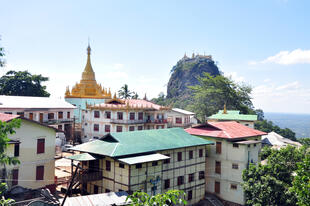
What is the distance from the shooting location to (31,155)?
2519 centimetres

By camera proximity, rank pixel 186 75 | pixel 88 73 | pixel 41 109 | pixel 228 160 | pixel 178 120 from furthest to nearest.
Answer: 1. pixel 186 75
2. pixel 88 73
3. pixel 178 120
4. pixel 41 109
5. pixel 228 160

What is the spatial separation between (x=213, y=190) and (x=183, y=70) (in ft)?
361

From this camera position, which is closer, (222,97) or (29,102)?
(29,102)

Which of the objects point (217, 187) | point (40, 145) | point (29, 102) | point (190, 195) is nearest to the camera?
point (40, 145)

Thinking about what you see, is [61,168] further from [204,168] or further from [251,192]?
[251,192]

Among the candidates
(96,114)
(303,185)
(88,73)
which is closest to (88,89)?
(88,73)

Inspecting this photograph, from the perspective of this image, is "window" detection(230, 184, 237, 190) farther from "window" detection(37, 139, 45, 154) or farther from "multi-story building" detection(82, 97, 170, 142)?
"multi-story building" detection(82, 97, 170, 142)

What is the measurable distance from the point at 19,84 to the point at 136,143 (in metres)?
48.2

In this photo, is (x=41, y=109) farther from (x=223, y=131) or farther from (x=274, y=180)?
(x=274, y=180)

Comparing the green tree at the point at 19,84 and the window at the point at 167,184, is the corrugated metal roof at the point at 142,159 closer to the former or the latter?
the window at the point at 167,184

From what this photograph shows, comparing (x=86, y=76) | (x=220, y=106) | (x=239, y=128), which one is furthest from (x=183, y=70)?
(x=239, y=128)

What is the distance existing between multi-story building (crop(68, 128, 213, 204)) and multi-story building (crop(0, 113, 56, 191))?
3.07m

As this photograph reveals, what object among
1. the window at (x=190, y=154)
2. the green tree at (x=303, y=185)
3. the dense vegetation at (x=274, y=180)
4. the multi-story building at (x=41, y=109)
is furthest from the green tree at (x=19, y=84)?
the green tree at (x=303, y=185)

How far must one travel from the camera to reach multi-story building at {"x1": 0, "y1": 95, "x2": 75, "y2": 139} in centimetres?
4116
